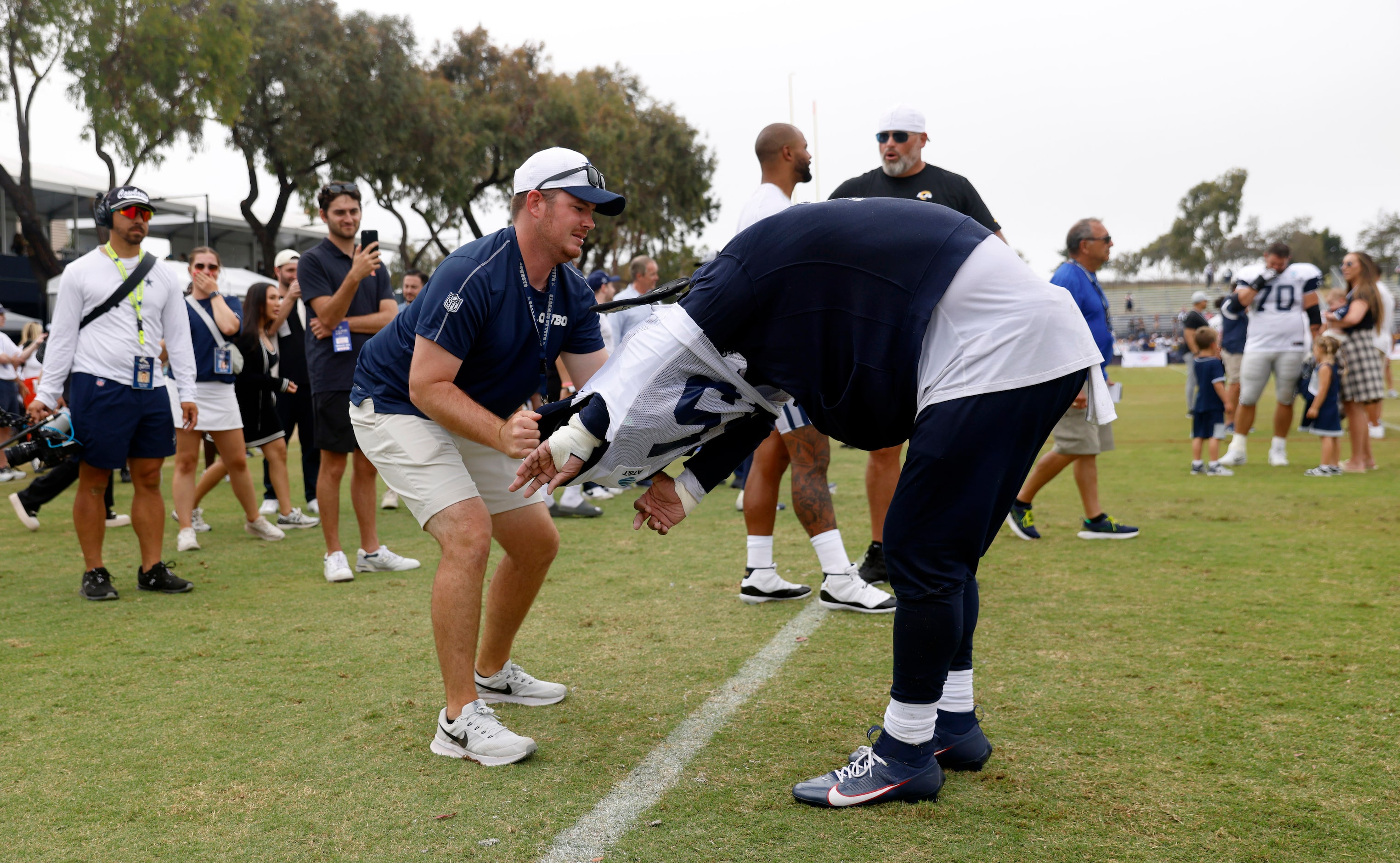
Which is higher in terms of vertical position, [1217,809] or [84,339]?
[84,339]

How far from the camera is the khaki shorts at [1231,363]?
488 inches

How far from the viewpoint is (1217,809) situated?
2.80 metres

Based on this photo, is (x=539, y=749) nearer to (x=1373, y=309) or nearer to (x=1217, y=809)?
(x=1217, y=809)

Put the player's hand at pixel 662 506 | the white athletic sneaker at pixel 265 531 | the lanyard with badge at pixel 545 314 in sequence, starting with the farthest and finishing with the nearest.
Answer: the white athletic sneaker at pixel 265 531
the lanyard with badge at pixel 545 314
the player's hand at pixel 662 506

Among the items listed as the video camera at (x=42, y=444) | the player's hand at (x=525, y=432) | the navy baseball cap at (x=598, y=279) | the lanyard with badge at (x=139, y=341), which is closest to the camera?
the player's hand at (x=525, y=432)

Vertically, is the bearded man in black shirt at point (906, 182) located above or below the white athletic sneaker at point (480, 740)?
above

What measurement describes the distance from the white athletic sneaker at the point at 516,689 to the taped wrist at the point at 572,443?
1.41 meters

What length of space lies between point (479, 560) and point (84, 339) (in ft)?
11.2

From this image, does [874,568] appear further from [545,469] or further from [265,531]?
[265,531]

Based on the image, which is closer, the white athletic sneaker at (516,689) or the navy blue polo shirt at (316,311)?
the white athletic sneaker at (516,689)

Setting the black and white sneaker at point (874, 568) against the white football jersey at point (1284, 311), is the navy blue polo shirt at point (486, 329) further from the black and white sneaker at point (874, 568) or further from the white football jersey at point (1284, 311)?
the white football jersey at point (1284, 311)

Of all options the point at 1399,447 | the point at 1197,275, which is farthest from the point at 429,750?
the point at 1197,275

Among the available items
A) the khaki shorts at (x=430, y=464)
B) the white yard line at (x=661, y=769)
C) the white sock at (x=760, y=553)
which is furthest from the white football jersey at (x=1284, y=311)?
the khaki shorts at (x=430, y=464)

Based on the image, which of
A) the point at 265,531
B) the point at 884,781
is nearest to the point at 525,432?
the point at 884,781
